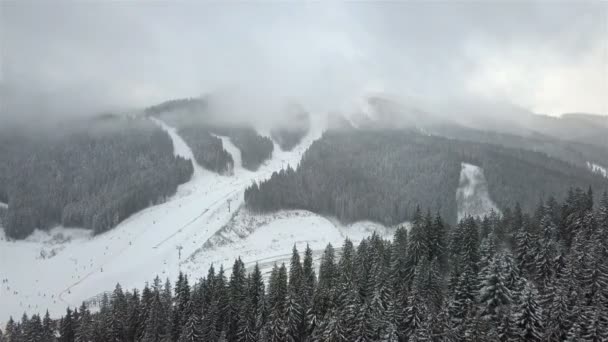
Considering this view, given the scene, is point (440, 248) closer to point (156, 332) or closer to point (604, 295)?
point (604, 295)

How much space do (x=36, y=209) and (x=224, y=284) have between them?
144600 mm

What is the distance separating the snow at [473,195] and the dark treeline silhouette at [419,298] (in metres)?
93.1

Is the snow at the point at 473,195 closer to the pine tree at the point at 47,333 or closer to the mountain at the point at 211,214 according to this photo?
the mountain at the point at 211,214

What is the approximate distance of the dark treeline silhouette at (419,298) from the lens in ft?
147

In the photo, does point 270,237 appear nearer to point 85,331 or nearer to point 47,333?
point 47,333

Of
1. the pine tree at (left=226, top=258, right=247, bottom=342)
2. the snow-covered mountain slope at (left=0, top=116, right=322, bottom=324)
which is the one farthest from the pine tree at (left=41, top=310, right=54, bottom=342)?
the snow-covered mountain slope at (left=0, top=116, right=322, bottom=324)

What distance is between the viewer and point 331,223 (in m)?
163

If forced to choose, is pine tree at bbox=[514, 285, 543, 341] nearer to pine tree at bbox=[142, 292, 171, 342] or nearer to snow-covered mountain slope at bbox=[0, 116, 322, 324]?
pine tree at bbox=[142, 292, 171, 342]

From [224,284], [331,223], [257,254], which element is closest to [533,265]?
[224,284]

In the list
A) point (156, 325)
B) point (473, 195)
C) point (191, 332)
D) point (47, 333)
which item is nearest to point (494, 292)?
point (191, 332)

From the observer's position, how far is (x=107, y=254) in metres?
142

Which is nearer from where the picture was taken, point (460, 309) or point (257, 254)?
point (460, 309)

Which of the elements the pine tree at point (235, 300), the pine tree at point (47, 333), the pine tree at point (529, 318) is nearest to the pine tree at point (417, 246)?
the pine tree at point (529, 318)

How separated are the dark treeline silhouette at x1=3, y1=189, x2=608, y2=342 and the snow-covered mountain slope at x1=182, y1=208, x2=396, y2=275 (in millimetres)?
49433
